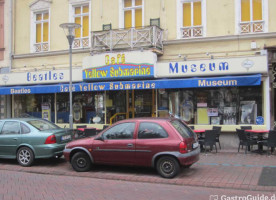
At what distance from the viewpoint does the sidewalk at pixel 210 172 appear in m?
7.07

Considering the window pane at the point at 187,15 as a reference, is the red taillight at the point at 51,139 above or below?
below

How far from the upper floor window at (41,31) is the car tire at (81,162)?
9032 millimetres

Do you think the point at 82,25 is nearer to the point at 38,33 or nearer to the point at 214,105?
the point at 38,33

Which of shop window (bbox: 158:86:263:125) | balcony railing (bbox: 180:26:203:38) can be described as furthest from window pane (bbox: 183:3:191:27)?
shop window (bbox: 158:86:263:125)

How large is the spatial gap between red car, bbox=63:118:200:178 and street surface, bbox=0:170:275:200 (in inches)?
23.2

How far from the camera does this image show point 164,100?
1353 centimetres

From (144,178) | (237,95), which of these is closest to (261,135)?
(237,95)

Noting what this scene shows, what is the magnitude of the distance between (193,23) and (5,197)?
1001 cm

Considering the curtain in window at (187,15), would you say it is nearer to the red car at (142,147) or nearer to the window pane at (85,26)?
the window pane at (85,26)

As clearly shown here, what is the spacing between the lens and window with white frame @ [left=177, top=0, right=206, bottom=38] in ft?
42.6

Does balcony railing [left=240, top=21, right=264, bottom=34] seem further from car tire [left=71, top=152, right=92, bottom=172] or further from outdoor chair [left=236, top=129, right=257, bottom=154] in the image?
car tire [left=71, top=152, right=92, bottom=172]

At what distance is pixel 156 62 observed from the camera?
1288 centimetres

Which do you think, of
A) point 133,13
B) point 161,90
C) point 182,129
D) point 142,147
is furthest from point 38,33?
point 182,129

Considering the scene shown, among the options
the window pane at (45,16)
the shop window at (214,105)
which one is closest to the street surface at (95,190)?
the shop window at (214,105)
